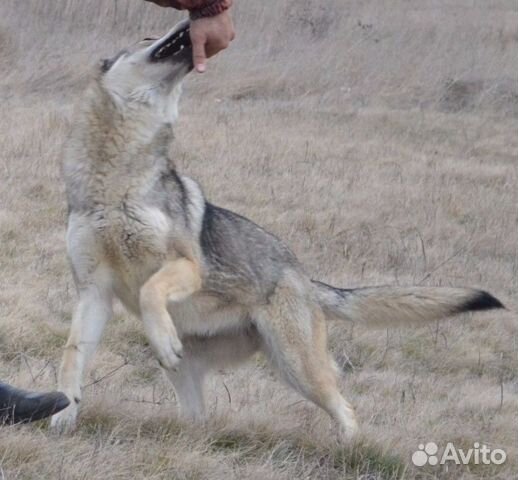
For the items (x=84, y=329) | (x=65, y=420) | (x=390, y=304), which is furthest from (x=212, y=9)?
(x=390, y=304)

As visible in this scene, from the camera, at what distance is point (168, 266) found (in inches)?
185

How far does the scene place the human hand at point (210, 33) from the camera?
3865 mm

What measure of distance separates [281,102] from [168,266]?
12909 millimetres

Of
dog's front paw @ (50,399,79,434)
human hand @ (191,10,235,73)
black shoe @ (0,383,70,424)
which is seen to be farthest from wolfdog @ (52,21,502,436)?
human hand @ (191,10,235,73)

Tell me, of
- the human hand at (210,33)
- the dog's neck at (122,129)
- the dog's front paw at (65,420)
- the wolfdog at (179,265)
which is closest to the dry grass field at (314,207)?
the dog's front paw at (65,420)

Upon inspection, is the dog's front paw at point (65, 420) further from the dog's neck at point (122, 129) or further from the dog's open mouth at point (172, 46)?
the dog's open mouth at point (172, 46)

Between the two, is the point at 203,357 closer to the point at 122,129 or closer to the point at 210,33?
the point at 122,129

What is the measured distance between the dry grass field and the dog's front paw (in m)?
0.07

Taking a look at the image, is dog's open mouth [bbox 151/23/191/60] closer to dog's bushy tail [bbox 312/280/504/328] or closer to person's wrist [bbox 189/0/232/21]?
person's wrist [bbox 189/0/232/21]

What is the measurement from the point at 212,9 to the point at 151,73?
4.26ft

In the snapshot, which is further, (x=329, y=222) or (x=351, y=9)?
(x=351, y=9)

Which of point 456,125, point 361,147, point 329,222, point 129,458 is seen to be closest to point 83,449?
point 129,458

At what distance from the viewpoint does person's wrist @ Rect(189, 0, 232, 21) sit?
383 centimetres

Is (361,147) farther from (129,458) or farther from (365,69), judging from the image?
(129,458)
